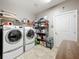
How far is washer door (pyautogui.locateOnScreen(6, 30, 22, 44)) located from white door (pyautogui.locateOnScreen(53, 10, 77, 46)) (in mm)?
2227

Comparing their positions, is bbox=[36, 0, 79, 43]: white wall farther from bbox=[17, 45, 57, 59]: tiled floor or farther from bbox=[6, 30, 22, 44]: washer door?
bbox=[6, 30, 22, 44]: washer door

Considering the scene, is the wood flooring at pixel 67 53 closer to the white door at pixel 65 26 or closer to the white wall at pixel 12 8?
the white door at pixel 65 26

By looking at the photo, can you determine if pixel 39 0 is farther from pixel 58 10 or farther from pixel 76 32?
pixel 76 32

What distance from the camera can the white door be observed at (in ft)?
12.0

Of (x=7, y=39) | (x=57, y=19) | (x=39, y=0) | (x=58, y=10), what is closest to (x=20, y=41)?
(x=7, y=39)

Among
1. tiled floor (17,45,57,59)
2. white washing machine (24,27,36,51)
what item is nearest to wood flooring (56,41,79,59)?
tiled floor (17,45,57,59)

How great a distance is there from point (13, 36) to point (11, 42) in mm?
243

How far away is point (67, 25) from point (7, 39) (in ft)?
9.54

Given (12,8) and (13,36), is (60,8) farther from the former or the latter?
(13,36)

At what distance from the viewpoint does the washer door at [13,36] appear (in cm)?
255

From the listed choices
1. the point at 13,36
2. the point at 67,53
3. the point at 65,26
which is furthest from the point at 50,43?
the point at 67,53

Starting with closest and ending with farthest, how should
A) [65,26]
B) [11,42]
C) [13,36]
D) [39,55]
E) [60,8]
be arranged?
[11,42]
[13,36]
[39,55]
[65,26]
[60,8]

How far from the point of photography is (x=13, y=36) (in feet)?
9.02

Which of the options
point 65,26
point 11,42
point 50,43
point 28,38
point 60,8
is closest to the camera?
point 11,42
